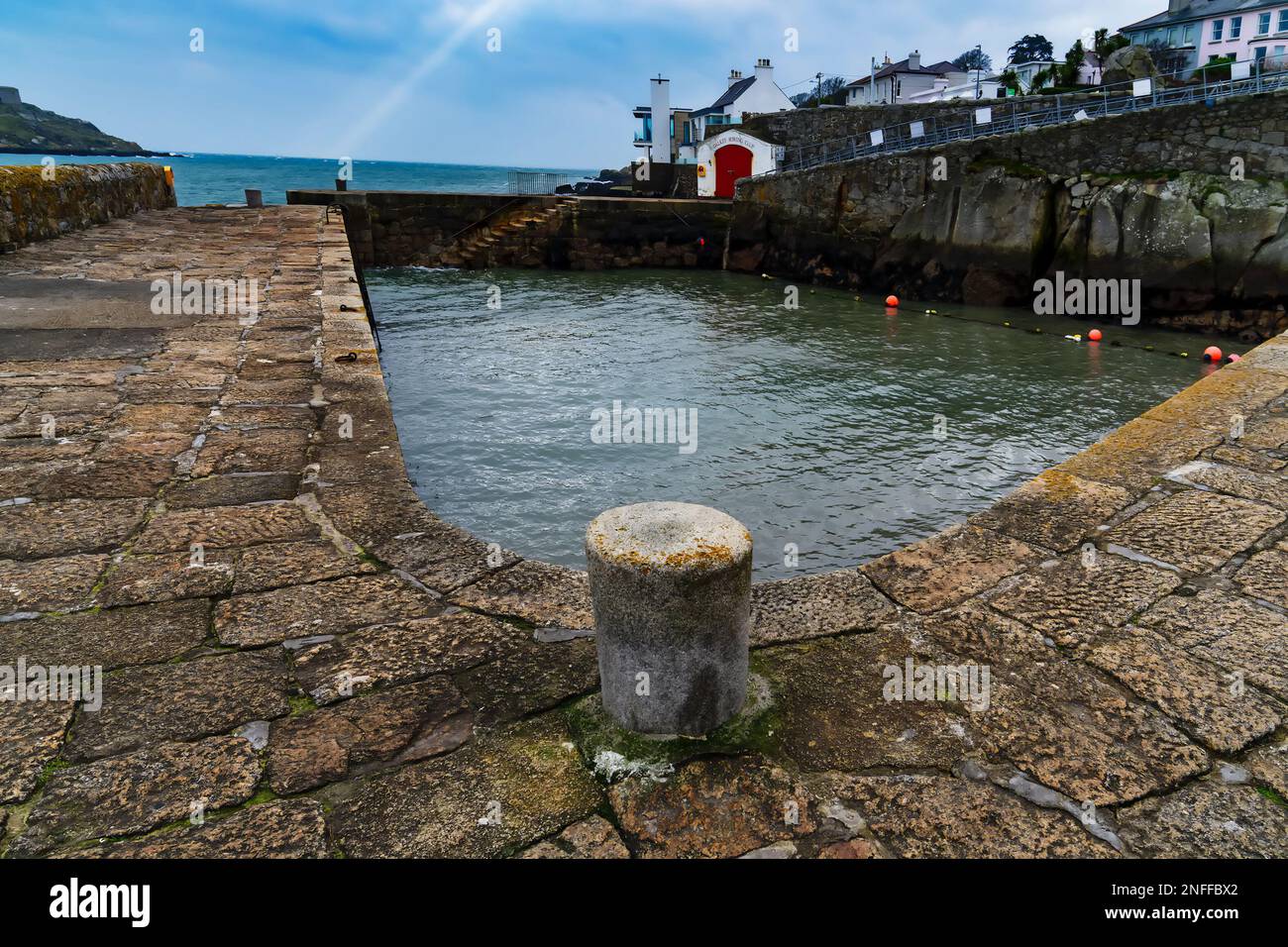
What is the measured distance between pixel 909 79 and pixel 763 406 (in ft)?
146

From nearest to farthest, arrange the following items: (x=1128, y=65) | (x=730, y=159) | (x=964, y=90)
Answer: (x=1128, y=65) → (x=730, y=159) → (x=964, y=90)

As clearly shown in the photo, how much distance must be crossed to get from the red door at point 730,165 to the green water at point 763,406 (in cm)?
1524

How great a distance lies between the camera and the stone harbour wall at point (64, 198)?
9938 millimetres

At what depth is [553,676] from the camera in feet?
8.69

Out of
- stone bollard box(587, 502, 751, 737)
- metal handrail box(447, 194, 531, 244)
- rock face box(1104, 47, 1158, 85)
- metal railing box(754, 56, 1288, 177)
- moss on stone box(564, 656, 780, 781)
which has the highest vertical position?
rock face box(1104, 47, 1158, 85)

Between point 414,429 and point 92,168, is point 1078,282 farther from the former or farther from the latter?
point 92,168

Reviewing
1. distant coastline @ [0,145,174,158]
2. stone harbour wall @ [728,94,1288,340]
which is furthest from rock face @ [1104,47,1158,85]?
distant coastline @ [0,145,174,158]

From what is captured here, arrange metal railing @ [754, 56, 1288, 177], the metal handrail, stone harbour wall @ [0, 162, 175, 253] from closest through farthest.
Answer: stone harbour wall @ [0, 162, 175, 253]
metal railing @ [754, 56, 1288, 177]
the metal handrail

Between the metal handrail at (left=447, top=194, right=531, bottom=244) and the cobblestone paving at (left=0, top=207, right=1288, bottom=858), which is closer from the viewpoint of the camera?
the cobblestone paving at (left=0, top=207, right=1288, bottom=858)

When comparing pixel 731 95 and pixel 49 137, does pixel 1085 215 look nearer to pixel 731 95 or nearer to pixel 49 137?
pixel 731 95

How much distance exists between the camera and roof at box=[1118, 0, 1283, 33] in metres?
39.9

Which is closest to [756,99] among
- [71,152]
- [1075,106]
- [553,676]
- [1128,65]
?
[1128,65]

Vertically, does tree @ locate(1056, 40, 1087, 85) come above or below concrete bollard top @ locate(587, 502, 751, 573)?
above

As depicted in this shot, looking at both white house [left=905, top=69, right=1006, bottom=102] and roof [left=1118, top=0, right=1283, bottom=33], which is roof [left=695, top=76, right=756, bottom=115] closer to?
white house [left=905, top=69, right=1006, bottom=102]
